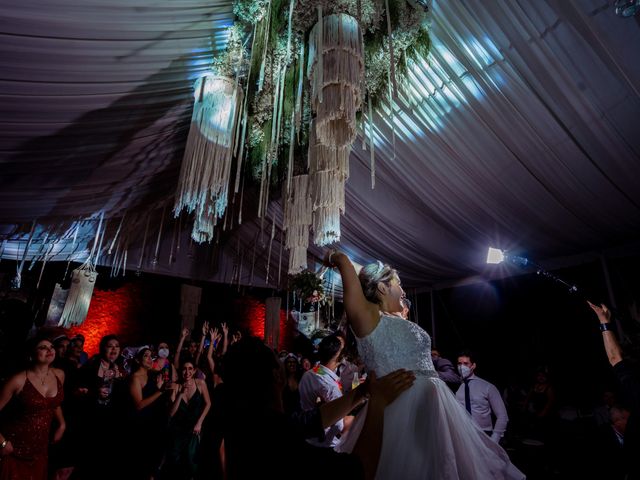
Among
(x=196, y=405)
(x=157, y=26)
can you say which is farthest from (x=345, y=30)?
(x=196, y=405)

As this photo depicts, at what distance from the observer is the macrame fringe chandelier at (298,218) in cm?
340

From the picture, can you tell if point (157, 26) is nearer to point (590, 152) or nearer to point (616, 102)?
point (616, 102)

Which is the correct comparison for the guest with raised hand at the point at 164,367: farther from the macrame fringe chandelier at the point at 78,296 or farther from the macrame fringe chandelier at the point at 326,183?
the macrame fringe chandelier at the point at 326,183

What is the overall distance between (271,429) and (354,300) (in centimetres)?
55

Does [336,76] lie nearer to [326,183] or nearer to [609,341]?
[326,183]

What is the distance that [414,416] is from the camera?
1.08 meters

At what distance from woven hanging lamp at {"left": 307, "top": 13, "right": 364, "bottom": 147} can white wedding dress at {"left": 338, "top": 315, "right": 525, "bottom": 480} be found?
1.33 m

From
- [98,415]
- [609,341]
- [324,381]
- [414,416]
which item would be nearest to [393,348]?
[414,416]

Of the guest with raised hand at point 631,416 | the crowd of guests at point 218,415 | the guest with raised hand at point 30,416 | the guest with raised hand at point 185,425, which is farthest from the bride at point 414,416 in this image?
the guest with raised hand at point 185,425

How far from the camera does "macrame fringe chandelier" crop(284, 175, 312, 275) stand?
3.40 m

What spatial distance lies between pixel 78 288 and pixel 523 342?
300 inches

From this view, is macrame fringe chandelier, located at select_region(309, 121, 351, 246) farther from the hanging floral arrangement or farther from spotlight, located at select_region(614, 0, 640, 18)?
spotlight, located at select_region(614, 0, 640, 18)

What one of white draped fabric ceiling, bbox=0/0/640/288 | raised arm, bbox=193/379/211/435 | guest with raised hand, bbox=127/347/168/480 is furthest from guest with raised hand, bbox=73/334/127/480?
white draped fabric ceiling, bbox=0/0/640/288

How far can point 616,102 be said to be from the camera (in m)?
2.42
